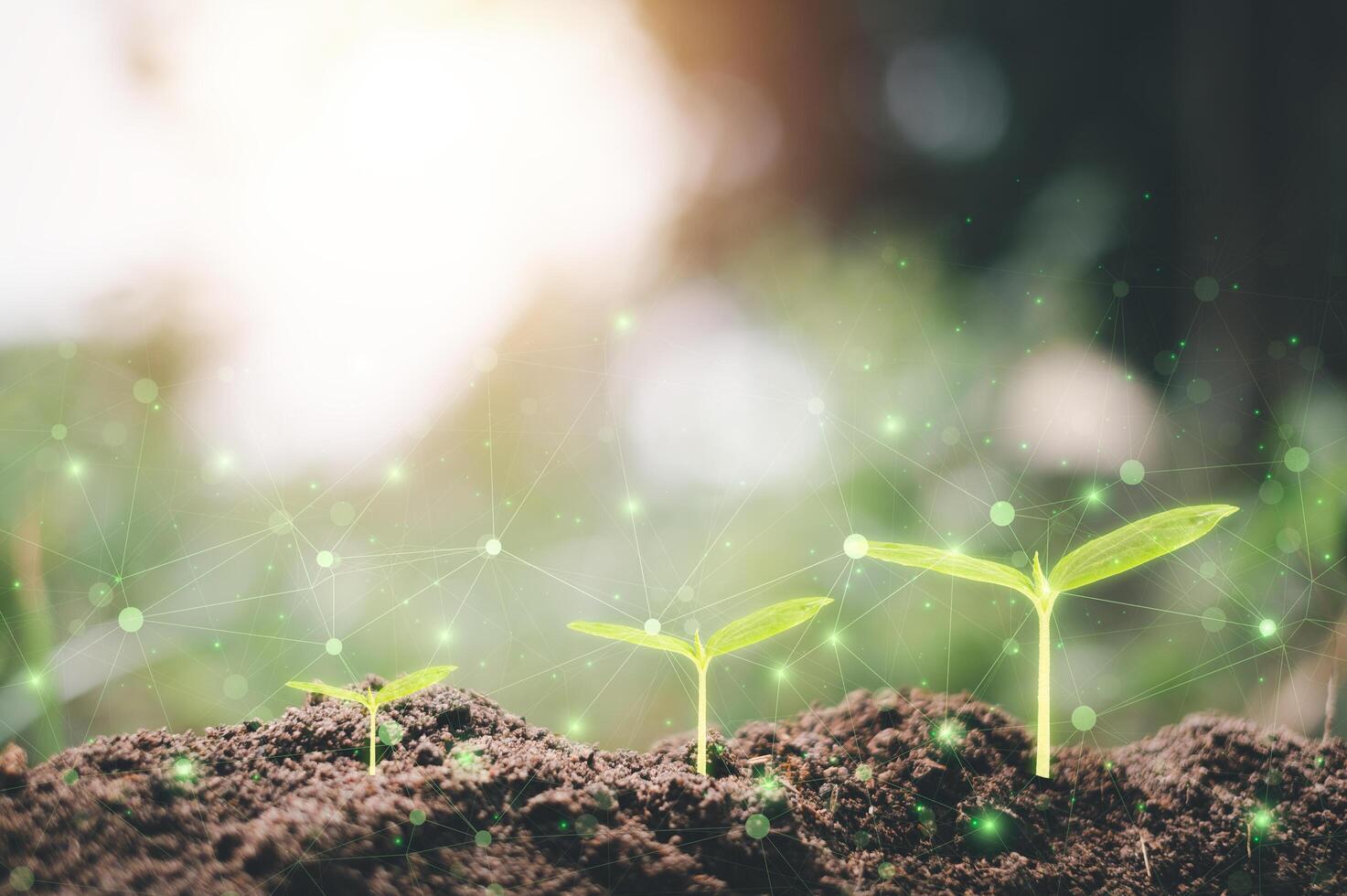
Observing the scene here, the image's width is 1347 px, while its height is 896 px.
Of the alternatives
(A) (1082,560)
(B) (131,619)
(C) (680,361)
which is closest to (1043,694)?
(A) (1082,560)

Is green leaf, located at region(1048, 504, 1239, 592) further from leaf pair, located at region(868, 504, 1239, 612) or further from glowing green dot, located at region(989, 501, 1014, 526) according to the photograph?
glowing green dot, located at region(989, 501, 1014, 526)

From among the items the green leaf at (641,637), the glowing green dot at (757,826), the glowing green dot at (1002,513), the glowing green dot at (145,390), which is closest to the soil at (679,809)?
the glowing green dot at (757,826)

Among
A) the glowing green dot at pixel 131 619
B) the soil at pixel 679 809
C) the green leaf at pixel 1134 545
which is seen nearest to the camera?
the soil at pixel 679 809

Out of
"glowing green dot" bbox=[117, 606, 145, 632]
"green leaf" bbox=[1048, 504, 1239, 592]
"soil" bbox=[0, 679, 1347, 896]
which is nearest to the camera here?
"soil" bbox=[0, 679, 1347, 896]

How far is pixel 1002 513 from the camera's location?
94 centimetres

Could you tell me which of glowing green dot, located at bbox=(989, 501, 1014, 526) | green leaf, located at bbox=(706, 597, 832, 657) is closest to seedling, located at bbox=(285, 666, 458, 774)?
green leaf, located at bbox=(706, 597, 832, 657)

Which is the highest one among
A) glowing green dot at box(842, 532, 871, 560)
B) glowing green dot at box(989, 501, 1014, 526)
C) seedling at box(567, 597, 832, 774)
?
glowing green dot at box(989, 501, 1014, 526)

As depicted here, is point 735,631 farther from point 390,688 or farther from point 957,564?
point 390,688

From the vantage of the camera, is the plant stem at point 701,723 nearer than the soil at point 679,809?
No

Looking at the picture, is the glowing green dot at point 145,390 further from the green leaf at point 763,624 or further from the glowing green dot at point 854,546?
the glowing green dot at point 854,546

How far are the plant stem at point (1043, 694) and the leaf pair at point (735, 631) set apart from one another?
193mm

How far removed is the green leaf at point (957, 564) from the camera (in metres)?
0.68

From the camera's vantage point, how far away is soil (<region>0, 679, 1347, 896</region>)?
53 centimetres

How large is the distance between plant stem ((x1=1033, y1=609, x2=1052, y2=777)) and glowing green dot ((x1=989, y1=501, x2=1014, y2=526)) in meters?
0.25
